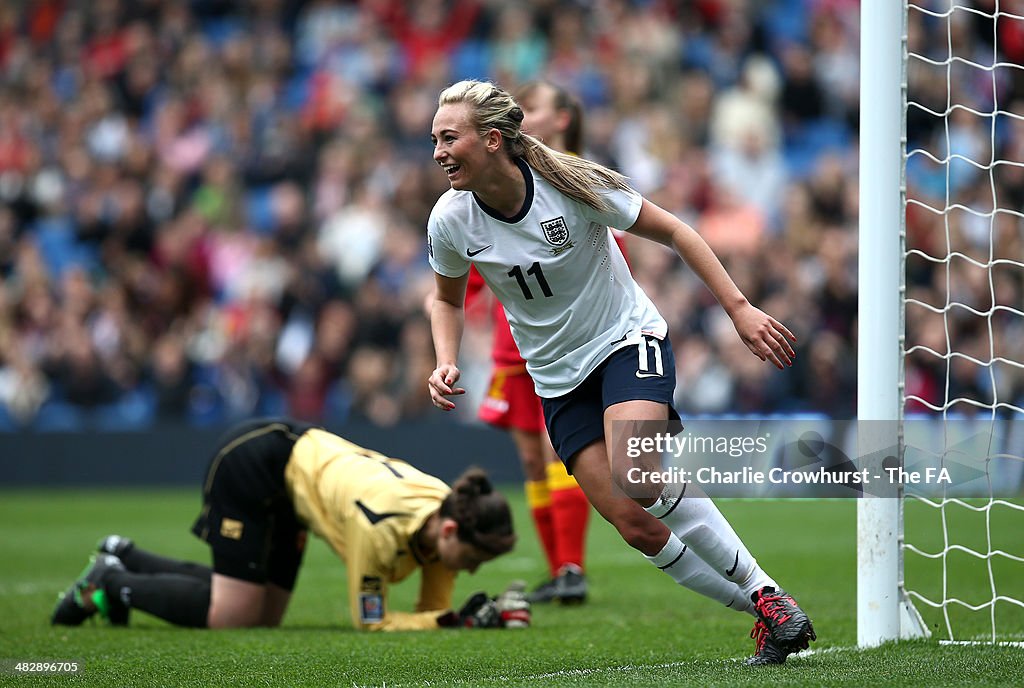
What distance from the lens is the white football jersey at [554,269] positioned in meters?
4.33

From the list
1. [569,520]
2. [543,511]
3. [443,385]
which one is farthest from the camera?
[543,511]

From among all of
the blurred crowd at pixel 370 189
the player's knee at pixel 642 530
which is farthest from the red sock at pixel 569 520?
the blurred crowd at pixel 370 189

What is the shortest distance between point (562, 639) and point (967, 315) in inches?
279

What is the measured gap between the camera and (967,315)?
11070 mm

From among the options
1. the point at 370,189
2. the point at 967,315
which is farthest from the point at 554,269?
the point at 370,189

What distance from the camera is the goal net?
20.2 feet

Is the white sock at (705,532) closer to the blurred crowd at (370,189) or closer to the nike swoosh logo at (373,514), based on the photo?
the nike swoosh logo at (373,514)

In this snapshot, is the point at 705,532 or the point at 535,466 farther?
the point at 535,466

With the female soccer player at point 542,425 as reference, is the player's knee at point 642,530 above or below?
below

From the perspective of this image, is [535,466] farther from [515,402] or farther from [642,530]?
[642,530]

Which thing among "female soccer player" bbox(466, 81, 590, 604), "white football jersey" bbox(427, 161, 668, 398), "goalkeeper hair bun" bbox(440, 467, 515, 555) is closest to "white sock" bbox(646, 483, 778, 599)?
"white football jersey" bbox(427, 161, 668, 398)

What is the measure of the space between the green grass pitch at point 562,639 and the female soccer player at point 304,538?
0.51ft

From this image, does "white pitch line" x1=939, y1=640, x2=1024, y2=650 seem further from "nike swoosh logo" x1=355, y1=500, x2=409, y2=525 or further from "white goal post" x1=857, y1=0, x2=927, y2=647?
"nike swoosh logo" x1=355, y1=500, x2=409, y2=525

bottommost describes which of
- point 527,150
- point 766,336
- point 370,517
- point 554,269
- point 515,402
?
point 370,517
